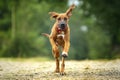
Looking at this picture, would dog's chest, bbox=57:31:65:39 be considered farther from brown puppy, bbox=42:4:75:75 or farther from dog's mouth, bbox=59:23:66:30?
dog's mouth, bbox=59:23:66:30

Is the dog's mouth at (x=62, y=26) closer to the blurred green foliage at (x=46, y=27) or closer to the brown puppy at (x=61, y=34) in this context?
the brown puppy at (x=61, y=34)

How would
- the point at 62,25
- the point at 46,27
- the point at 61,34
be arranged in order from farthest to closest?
the point at 46,27, the point at 61,34, the point at 62,25

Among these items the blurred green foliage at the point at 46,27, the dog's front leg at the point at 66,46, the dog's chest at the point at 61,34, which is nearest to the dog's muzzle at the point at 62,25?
the dog's chest at the point at 61,34

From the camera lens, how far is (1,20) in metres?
64.9

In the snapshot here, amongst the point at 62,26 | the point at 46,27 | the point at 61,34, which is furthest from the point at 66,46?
the point at 46,27

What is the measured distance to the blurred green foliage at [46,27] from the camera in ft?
150

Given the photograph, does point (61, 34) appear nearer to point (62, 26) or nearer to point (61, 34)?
point (61, 34)

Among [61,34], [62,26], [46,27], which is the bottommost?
[61,34]

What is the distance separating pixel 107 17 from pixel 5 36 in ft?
61.8

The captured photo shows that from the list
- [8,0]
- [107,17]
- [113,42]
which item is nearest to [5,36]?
[8,0]

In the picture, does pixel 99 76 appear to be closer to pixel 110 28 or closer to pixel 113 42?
pixel 110 28

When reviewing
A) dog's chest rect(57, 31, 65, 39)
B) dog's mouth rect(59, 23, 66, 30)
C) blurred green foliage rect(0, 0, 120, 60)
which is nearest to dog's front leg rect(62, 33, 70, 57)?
dog's chest rect(57, 31, 65, 39)

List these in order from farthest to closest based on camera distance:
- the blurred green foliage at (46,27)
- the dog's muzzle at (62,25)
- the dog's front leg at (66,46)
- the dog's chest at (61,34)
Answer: the blurred green foliage at (46,27) < the dog's chest at (61,34) < the dog's muzzle at (62,25) < the dog's front leg at (66,46)

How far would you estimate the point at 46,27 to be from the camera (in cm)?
7869
